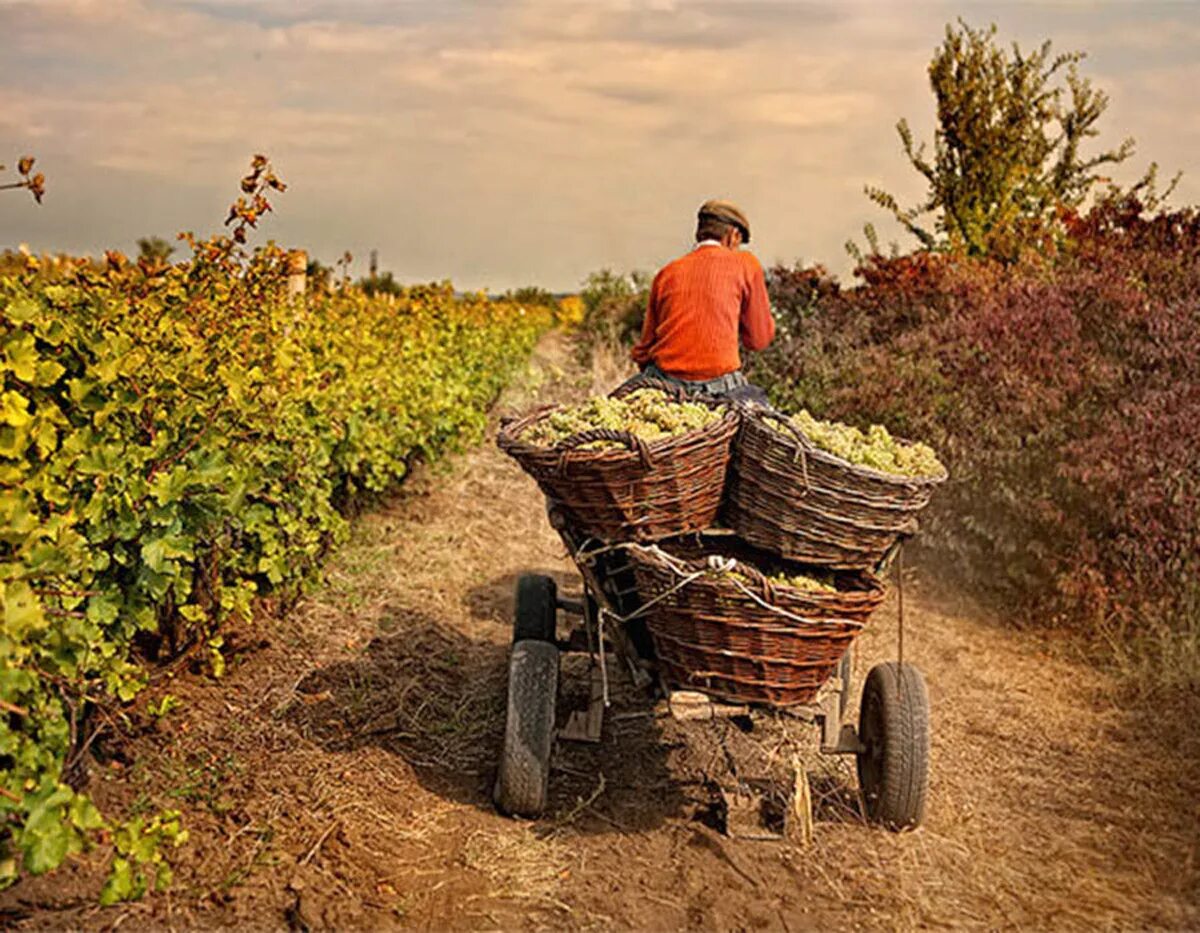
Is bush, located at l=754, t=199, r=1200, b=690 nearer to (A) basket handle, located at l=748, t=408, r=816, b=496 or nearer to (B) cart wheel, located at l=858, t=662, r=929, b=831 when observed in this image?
(B) cart wheel, located at l=858, t=662, r=929, b=831

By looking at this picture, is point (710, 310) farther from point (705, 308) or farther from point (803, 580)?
point (803, 580)

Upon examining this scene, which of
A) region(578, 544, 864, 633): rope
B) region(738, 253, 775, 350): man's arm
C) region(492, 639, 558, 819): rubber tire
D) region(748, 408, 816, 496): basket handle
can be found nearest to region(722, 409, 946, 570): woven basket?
region(748, 408, 816, 496): basket handle

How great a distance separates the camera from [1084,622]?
24.1 feet

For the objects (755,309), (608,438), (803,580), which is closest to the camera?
(608,438)

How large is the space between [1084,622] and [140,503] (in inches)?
210

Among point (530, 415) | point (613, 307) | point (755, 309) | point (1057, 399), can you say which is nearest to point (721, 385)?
point (755, 309)

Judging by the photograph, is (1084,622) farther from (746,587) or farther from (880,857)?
(746,587)

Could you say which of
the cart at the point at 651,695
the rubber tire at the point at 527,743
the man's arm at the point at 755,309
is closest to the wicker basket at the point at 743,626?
the cart at the point at 651,695

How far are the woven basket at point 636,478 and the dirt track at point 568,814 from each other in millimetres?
990

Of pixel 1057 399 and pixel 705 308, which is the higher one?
pixel 705 308

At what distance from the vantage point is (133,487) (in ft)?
13.5

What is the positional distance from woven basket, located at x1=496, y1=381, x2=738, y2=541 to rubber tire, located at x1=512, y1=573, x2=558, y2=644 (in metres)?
0.85

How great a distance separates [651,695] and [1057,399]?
4.60 meters

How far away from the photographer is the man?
6070 mm
